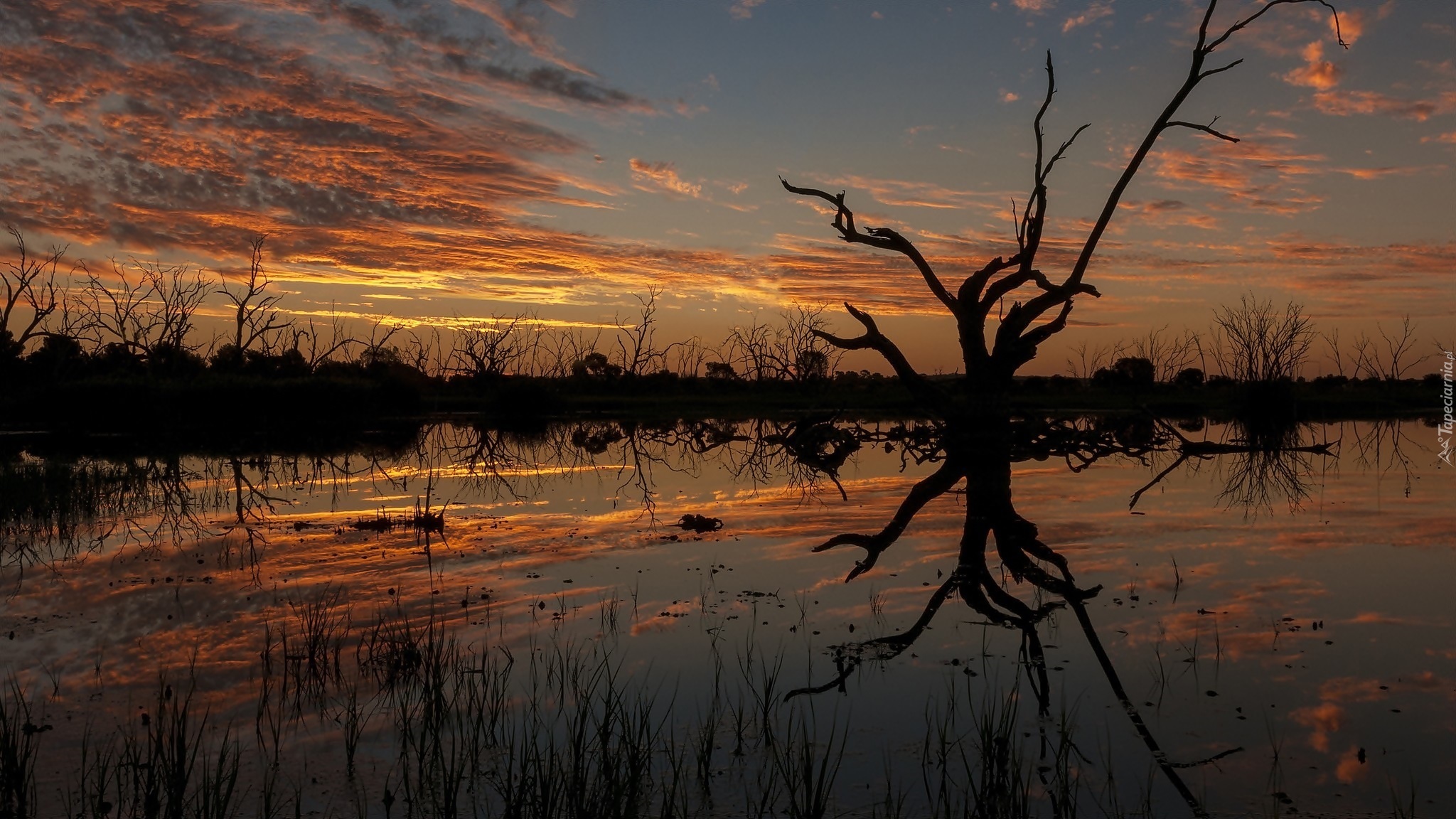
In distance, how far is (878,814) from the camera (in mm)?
3840

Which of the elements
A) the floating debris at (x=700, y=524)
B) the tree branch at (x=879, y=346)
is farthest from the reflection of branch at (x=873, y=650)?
the tree branch at (x=879, y=346)

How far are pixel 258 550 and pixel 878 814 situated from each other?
7591 mm

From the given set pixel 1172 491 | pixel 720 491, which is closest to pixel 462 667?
pixel 720 491

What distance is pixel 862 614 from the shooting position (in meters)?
7.03

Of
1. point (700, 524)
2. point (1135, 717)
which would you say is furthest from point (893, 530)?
point (1135, 717)

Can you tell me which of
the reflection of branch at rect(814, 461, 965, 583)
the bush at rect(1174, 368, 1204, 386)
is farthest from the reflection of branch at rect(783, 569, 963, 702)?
the bush at rect(1174, 368, 1204, 386)

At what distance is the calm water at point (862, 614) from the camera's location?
14.4ft

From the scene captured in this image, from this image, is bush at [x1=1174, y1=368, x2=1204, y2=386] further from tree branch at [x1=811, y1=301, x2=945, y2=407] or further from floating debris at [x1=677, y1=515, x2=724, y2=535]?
floating debris at [x1=677, y1=515, x2=724, y2=535]

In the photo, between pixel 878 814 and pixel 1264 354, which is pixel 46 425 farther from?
pixel 1264 354

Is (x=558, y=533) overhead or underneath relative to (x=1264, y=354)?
underneath

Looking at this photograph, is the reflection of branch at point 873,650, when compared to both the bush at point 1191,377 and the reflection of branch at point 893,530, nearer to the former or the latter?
the reflection of branch at point 893,530

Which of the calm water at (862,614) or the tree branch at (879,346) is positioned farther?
the tree branch at (879,346)

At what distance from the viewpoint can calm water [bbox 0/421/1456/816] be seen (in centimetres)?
438

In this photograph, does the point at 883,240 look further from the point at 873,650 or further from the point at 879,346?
the point at 873,650
